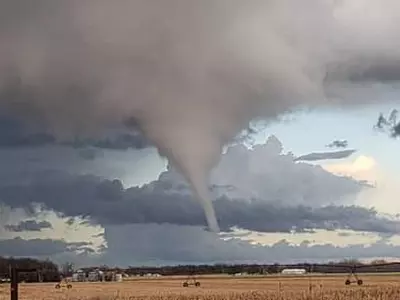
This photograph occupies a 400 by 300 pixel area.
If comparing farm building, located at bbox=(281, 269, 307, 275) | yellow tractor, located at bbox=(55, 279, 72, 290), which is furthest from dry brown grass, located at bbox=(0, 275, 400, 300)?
farm building, located at bbox=(281, 269, 307, 275)

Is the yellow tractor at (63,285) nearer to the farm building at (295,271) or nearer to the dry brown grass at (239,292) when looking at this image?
the dry brown grass at (239,292)

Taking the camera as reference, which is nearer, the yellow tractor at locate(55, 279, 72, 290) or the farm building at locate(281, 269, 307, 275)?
the yellow tractor at locate(55, 279, 72, 290)

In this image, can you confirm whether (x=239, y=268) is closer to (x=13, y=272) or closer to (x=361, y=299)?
(x=361, y=299)

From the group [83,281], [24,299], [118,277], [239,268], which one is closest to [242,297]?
[239,268]

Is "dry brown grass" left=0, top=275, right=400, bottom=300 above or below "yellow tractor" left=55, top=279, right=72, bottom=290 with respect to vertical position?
below

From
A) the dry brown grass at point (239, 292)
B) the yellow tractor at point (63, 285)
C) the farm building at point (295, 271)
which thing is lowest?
the dry brown grass at point (239, 292)

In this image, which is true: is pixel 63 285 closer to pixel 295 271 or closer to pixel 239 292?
pixel 239 292

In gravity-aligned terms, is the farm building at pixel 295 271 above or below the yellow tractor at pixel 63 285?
above

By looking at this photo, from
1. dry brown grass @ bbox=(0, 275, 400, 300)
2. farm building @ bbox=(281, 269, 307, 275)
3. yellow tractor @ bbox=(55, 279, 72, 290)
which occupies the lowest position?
dry brown grass @ bbox=(0, 275, 400, 300)

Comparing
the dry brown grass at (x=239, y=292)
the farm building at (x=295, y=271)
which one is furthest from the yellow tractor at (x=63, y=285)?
the farm building at (x=295, y=271)

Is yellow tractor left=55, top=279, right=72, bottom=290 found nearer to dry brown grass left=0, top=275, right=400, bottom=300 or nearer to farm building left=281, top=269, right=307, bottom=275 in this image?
dry brown grass left=0, top=275, right=400, bottom=300

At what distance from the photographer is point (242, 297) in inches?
1799

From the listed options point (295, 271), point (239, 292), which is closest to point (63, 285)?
point (239, 292)

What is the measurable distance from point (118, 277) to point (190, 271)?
56.2m
